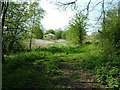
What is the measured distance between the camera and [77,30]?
17297mm

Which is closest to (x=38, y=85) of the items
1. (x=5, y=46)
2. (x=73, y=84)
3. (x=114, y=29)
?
(x=73, y=84)

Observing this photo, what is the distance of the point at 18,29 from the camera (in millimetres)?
5965

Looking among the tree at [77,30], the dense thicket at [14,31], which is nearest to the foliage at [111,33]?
the dense thicket at [14,31]

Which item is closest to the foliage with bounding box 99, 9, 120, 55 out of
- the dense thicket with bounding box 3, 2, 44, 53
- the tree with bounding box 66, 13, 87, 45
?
the dense thicket with bounding box 3, 2, 44, 53

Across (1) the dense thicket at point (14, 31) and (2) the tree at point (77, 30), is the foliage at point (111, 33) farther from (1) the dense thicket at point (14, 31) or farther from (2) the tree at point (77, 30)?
(2) the tree at point (77, 30)

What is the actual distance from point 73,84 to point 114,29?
5.34 metres

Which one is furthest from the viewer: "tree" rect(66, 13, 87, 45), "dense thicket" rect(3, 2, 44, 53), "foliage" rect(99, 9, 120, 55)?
"tree" rect(66, 13, 87, 45)

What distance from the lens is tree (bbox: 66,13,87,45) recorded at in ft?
55.6

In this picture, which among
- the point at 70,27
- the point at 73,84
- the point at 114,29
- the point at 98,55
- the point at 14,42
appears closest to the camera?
the point at 73,84

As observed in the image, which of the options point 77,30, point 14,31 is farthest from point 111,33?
point 77,30

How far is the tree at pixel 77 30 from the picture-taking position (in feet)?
55.6

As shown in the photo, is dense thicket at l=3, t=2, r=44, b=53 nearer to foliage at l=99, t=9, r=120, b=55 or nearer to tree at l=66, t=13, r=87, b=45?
foliage at l=99, t=9, r=120, b=55

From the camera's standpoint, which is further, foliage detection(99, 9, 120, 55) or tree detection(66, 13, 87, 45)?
tree detection(66, 13, 87, 45)

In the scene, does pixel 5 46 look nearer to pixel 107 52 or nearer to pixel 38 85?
pixel 38 85
